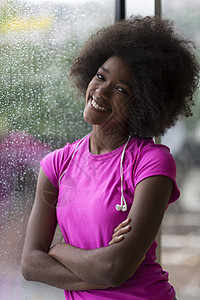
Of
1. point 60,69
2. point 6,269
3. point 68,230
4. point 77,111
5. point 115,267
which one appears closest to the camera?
point 115,267

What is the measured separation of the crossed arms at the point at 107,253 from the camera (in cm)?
105

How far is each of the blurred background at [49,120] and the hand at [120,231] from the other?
0.43 m

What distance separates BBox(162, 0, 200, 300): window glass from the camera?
1.71 metres

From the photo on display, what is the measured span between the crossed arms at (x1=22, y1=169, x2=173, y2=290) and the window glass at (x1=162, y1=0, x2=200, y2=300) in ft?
2.01

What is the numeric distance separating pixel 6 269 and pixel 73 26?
94cm

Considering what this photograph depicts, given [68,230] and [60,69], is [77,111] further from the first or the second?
[68,230]

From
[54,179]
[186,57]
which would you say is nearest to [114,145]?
[54,179]

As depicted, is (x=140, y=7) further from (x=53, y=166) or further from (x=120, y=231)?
(x=120, y=231)

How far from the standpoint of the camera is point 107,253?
1.06 meters

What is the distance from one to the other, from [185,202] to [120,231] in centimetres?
73

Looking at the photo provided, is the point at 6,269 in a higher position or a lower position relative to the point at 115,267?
lower

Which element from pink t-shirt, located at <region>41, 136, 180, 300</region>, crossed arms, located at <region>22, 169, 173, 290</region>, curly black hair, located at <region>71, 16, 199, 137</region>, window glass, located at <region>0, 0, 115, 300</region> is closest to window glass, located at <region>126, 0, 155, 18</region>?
window glass, located at <region>0, 0, 115, 300</region>

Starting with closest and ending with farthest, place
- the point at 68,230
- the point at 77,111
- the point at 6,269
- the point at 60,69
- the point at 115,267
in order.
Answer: the point at 115,267 → the point at 68,230 → the point at 6,269 → the point at 60,69 → the point at 77,111

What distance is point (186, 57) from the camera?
130 centimetres
